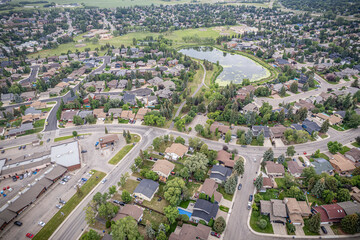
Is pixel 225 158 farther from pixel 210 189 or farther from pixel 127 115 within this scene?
pixel 127 115

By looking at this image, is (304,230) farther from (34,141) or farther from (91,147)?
(34,141)

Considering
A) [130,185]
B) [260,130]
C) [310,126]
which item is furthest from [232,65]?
[130,185]

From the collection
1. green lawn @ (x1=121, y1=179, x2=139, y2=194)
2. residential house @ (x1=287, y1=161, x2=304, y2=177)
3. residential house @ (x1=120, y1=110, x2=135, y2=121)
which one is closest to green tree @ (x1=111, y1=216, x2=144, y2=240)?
green lawn @ (x1=121, y1=179, x2=139, y2=194)

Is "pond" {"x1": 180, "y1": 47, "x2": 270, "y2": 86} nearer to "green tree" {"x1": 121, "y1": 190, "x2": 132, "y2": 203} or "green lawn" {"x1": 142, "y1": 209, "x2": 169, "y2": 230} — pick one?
"green tree" {"x1": 121, "y1": 190, "x2": 132, "y2": 203}

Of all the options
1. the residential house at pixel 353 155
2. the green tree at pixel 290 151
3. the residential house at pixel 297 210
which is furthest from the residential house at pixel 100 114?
the residential house at pixel 353 155

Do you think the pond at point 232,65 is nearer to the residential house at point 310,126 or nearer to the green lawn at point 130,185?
the residential house at point 310,126

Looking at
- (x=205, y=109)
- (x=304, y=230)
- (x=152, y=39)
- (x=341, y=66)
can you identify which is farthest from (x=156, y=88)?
(x=341, y=66)

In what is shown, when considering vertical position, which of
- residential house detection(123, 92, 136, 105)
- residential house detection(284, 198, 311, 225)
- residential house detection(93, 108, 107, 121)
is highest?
residential house detection(284, 198, 311, 225)
